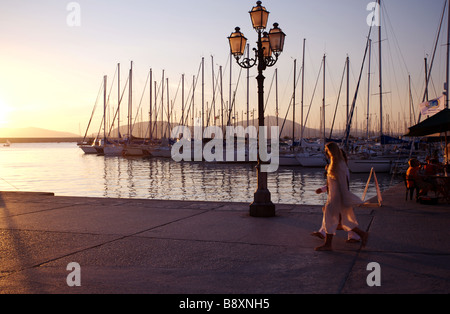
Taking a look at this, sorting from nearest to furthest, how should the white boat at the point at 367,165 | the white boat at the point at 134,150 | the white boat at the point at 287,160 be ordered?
the white boat at the point at 367,165 < the white boat at the point at 287,160 < the white boat at the point at 134,150

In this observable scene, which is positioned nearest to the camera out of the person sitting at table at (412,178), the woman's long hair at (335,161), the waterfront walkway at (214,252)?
the waterfront walkway at (214,252)

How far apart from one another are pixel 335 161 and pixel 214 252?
7.93 feet

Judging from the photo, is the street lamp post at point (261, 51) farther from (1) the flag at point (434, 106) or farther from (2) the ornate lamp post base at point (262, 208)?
(1) the flag at point (434, 106)

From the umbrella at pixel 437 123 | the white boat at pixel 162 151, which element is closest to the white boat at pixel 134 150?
the white boat at pixel 162 151

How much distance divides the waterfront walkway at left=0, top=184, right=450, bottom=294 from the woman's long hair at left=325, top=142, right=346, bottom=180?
1246mm

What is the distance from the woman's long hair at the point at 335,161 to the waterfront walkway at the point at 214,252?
49.1 inches

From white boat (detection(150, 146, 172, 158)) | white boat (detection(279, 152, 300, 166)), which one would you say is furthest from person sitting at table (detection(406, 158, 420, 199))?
white boat (detection(150, 146, 172, 158))

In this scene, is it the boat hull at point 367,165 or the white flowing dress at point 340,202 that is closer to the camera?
the white flowing dress at point 340,202

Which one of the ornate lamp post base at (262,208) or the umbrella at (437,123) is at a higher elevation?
the umbrella at (437,123)

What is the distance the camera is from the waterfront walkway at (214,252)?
5316 millimetres

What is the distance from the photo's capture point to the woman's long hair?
281 inches
